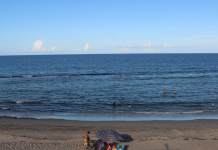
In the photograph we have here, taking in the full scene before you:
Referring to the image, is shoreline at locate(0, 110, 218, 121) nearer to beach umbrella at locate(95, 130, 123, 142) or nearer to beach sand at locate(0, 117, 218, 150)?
beach sand at locate(0, 117, 218, 150)

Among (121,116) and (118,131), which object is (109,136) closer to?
(118,131)

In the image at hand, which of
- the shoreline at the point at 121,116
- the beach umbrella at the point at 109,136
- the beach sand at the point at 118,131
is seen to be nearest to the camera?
the beach umbrella at the point at 109,136

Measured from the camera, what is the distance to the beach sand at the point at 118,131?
613 inches

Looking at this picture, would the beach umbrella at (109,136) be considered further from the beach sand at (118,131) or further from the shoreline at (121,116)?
the shoreline at (121,116)

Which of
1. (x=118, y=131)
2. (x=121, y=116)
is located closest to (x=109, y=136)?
(x=118, y=131)

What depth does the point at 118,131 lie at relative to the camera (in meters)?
18.6

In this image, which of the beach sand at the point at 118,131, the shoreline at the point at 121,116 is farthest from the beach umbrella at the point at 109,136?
the shoreline at the point at 121,116

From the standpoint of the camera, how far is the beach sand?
15.6m

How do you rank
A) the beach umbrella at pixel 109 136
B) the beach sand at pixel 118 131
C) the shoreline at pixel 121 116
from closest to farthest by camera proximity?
1. the beach umbrella at pixel 109 136
2. the beach sand at pixel 118 131
3. the shoreline at pixel 121 116

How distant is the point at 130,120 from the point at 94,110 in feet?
20.1

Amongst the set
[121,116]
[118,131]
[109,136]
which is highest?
[109,136]

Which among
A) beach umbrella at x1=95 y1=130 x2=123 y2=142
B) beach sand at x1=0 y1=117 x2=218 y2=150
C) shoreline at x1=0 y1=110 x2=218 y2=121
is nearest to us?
beach umbrella at x1=95 y1=130 x2=123 y2=142

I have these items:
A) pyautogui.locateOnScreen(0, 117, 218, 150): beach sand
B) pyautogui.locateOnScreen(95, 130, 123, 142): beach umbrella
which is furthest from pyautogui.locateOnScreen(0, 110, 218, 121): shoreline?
pyautogui.locateOnScreen(95, 130, 123, 142): beach umbrella

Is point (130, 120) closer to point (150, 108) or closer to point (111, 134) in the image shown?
point (150, 108)
